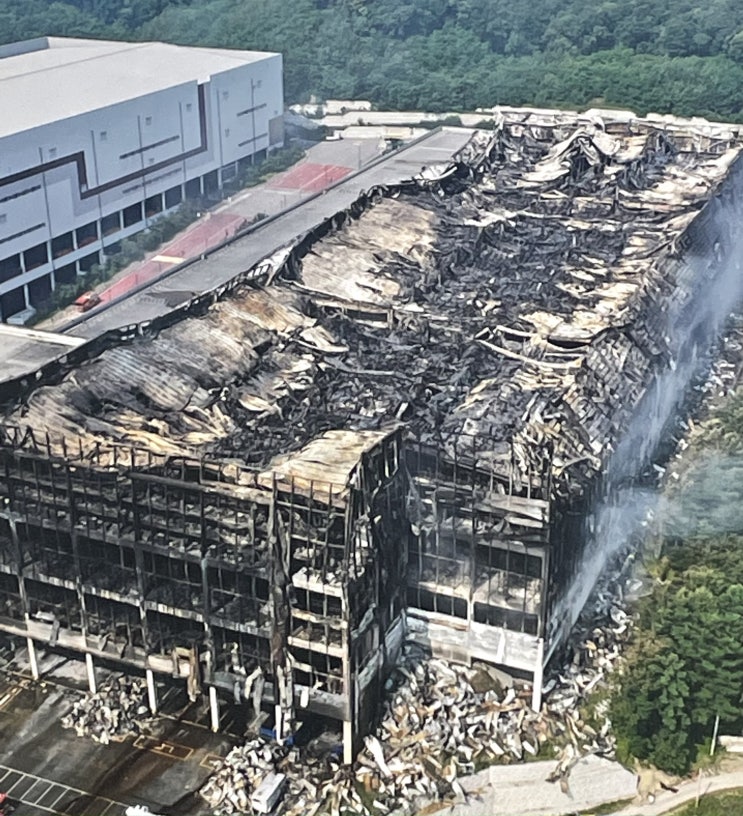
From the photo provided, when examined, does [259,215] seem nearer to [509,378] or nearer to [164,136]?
[164,136]

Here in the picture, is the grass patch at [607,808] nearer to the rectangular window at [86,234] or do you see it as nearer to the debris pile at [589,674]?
the debris pile at [589,674]

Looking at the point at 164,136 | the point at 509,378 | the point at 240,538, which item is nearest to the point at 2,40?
the point at 164,136

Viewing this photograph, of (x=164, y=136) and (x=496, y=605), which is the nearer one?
(x=496, y=605)

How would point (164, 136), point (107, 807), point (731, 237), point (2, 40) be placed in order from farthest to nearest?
point (2, 40), point (164, 136), point (731, 237), point (107, 807)

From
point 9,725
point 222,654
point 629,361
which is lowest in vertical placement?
point 9,725

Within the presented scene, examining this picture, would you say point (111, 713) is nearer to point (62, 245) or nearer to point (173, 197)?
point (62, 245)
